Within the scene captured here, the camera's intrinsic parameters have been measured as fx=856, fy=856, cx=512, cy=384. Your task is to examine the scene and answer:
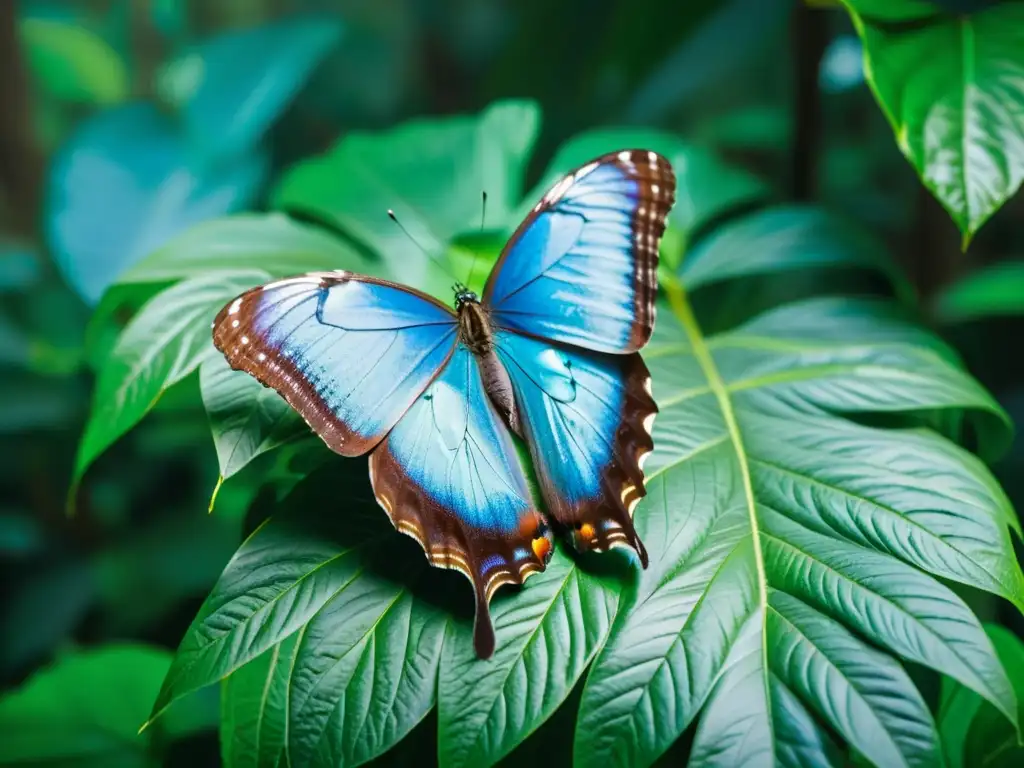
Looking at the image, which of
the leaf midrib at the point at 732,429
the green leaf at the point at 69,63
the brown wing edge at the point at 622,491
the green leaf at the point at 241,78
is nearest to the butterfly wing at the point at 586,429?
the brown wing edge at the point at 622,491

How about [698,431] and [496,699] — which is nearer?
[496,699]

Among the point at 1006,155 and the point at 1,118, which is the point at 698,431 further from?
the point at 1,118

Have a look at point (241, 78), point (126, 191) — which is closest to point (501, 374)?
point (126, 191)

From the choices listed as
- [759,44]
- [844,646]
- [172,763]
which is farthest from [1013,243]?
[172,763]

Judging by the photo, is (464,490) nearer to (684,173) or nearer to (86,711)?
Answer: (684,173)

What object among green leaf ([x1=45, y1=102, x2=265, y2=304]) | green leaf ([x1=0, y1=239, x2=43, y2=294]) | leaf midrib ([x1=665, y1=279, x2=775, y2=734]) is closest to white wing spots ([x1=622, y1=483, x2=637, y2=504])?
leaf midrib ([x1=665, y1=279, x2=775, y2=734])

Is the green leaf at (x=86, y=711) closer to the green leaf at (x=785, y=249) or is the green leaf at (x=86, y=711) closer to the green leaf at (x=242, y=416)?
the green leaf at (x=242, y=416)
